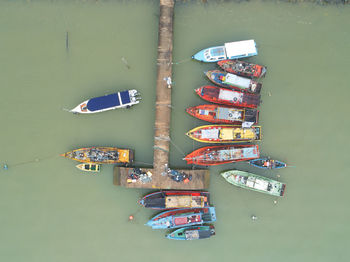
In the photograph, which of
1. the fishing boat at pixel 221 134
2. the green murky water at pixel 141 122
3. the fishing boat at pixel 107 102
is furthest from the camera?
the green murky water at pixel 141 122

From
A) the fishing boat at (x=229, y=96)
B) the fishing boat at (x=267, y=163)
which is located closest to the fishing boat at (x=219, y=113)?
the fishing boat at (x=229, y=96)

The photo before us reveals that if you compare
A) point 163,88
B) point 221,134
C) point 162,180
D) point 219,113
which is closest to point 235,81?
point 219,113

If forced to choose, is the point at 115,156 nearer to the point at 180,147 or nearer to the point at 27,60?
the point at 180,147

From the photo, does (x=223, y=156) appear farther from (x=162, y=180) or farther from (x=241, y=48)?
(x=241, y=48)

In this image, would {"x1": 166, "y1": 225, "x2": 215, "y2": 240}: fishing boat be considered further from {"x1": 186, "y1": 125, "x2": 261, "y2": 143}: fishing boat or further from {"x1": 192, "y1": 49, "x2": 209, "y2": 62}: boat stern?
{"x1": 192, "y1": 49, "x2": 209, "y2": 62}: boat stern

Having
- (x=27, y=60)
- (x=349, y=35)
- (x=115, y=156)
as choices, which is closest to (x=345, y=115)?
(x=349, y=35)

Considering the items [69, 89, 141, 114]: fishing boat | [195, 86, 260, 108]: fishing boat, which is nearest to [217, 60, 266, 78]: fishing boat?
[195, 86, 260, 108]: fishing boat

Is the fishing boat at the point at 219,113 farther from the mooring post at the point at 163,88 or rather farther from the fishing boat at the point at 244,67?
the fishing boat at the point at 244,67
